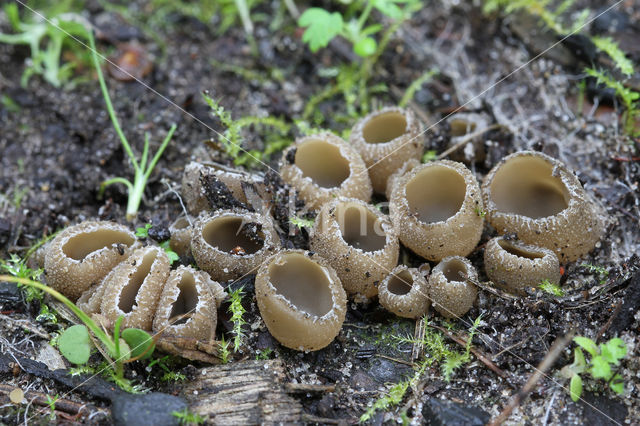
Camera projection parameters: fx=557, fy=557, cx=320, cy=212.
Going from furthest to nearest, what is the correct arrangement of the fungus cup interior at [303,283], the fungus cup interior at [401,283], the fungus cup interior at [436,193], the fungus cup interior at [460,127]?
1. the fungus cup interior at [460,127]
2. the fungus cup interior at [436,193]
3. the fungus cup interior at [401,283]
4. the fungus cup interior at [303,283]

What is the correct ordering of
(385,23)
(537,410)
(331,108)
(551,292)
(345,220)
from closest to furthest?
(537,410) < (551,292) < (345,220) < (331,108) < (385,23)

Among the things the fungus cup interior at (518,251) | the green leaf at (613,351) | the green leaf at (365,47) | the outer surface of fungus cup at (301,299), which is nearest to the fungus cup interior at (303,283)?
the outer surface of fungus cup at (301,299)

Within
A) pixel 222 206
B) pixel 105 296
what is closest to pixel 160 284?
pixel 105 296

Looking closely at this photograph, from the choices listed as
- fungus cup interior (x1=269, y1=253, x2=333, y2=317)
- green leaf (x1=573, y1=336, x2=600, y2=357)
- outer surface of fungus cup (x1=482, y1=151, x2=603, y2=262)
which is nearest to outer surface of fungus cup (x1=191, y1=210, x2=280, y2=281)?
fungus cup interior (x1=269, y1=253, x2=333, y2=317)

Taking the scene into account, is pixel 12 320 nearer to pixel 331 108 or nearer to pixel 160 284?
pixel 160 284

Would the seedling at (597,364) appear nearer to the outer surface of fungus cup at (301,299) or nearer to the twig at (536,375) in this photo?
the twig at (536,375)
